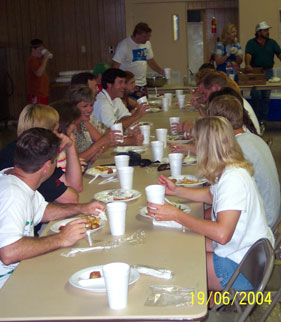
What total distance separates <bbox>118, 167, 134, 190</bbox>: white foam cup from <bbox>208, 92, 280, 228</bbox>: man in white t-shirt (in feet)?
2.05

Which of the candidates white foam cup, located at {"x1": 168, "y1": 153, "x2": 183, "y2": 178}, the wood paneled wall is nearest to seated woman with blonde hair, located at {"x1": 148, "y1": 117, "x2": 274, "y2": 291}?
white foam cup, located at {"x1": 168, "y1": 153, "x2": 183, "y2": 178}

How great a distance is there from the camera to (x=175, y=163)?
3.08 m

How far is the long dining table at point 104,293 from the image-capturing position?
1.55m

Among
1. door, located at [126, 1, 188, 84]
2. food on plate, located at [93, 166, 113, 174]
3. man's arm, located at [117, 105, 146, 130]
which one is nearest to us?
food on plate, located at [93, 166, 113, 174]

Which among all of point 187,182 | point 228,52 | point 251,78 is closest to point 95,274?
point 187,182

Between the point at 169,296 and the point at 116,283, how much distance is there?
0.20 m

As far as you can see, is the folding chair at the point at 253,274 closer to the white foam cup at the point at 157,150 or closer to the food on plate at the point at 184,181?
the food on plate at the point at 184,181

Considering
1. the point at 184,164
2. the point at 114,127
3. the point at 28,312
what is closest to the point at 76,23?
the point at 114,127

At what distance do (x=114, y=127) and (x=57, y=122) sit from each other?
104 centimetres

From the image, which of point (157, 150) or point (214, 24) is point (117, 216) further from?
point (214, 24)

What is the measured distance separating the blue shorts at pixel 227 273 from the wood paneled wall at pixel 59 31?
338 inches

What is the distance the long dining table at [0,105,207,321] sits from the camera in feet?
5.08

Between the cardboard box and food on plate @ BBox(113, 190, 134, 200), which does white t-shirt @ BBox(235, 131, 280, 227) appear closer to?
food on plate @ BBox(113, 190, 134, 200)

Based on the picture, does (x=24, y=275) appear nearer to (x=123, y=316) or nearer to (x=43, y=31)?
(x=123, y=316)
